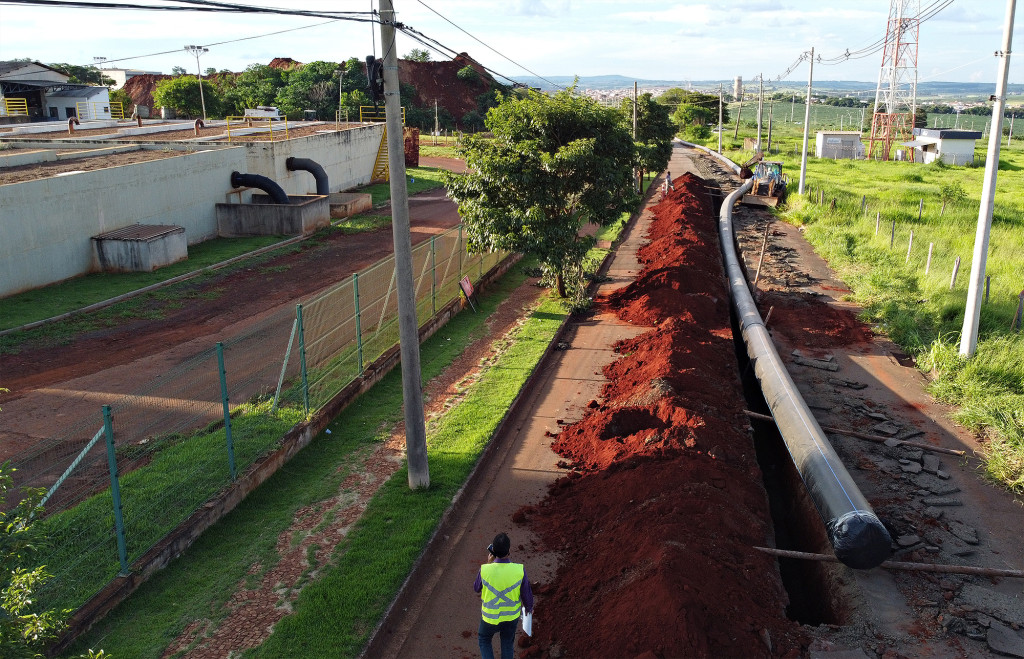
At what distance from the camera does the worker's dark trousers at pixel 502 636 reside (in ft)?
22.4

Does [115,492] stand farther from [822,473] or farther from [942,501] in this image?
[942,501]

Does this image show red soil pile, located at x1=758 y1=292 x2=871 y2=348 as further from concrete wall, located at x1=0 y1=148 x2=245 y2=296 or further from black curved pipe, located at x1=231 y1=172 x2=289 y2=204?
concrete wall, located at x1=0 y1=148 x2=245 y2=296

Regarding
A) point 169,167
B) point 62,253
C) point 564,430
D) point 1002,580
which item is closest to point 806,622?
point 1002,580

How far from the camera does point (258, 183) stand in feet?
96.5

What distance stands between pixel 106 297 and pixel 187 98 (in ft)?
189

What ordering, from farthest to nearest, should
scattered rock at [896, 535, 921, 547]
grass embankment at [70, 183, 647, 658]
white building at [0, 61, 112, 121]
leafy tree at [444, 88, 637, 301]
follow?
white building at [0, 61, 112, 121], leafy tree at [444, 88, 637, 301], scattered rock at [896, 535, 921, 547], grass embankment at [70, 183, 647, 658]

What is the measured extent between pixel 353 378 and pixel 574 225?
7.26 metres

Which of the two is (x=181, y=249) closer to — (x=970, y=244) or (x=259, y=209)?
(x=259, y=209)

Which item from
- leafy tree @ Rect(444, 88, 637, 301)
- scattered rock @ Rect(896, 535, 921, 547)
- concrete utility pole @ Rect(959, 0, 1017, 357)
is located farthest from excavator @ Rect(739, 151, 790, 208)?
scattered rock @ Rect(896, 535, 921, 547)

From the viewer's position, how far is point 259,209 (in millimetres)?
28312

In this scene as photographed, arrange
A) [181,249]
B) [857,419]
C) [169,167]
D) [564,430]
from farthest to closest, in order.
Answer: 1. [169,167]
2. [181,249]
3. [857,419]
4. [564,430]

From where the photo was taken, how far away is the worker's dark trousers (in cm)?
683

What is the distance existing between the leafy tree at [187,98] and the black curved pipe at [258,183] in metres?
45.6

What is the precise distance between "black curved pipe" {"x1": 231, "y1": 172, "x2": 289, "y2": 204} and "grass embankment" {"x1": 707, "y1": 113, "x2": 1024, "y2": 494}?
68.3 feet
